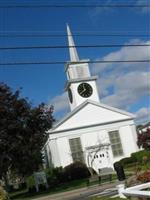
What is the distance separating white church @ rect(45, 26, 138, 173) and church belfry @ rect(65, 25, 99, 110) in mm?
1060

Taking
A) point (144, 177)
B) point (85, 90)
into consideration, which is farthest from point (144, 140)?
point (144, 177)

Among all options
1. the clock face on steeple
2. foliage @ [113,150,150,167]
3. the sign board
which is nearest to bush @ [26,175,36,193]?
the sign board

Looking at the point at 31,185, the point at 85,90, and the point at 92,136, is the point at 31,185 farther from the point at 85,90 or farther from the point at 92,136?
the point at 85,90

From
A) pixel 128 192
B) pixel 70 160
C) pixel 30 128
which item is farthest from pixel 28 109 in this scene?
pixel 128 192

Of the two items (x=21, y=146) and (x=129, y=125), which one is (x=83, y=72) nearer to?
(x=129, y=125)

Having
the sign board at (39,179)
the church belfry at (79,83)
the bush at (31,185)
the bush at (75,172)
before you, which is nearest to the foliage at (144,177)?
the sign board at (39,179)

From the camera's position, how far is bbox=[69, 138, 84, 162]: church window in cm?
5391

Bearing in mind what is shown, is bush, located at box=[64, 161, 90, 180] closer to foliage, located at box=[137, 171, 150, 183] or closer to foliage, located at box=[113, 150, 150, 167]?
foliage, located at box=[113, 150, 150, 167]

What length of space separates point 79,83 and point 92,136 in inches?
313

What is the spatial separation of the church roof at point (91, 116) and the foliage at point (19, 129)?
54.0 feet

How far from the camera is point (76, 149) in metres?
54.2

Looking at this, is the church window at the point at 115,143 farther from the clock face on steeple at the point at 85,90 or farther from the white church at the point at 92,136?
the clock face on steeple at the point at 85,90

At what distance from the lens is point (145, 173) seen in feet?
49.6

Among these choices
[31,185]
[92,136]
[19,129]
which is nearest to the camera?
[19,129]
